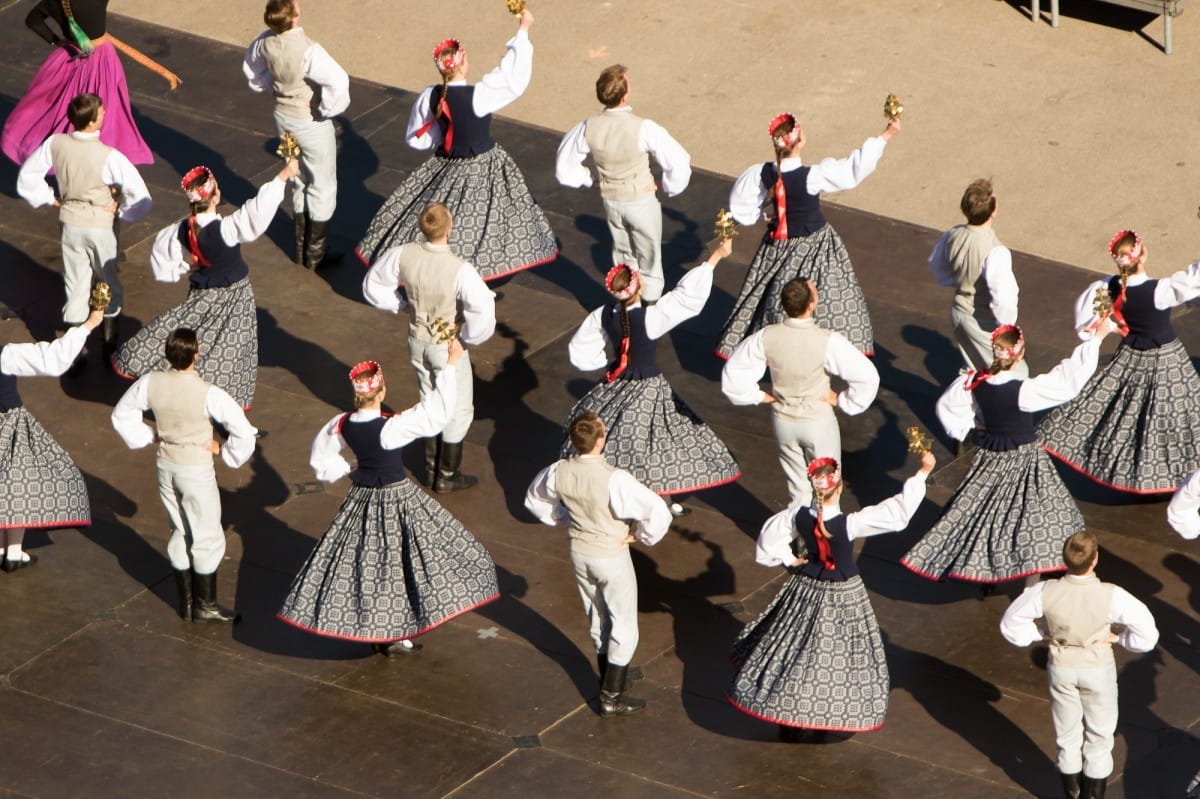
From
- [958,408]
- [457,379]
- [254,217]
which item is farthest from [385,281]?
[958,408]

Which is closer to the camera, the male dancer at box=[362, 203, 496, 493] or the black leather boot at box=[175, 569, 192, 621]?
the black leather boot at box=[175, 569, 192, 621]

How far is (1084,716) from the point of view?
9.62 metres

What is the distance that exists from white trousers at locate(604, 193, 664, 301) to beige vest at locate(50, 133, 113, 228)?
8.82 feet

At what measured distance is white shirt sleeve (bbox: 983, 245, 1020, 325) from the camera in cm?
1190

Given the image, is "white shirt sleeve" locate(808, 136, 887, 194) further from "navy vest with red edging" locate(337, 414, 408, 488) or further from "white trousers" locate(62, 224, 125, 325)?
"white trousers" locate(62, 224, 125, 325)

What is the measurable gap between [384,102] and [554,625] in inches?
235

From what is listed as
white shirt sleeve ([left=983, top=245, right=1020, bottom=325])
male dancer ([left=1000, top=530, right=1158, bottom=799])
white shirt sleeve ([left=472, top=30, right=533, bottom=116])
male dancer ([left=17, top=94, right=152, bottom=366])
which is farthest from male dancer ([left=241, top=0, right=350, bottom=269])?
male dancer ([left=1000, top=530, right=1158, bottom=799])

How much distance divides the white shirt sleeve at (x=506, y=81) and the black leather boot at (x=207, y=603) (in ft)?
10.7

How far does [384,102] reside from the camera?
1611cm

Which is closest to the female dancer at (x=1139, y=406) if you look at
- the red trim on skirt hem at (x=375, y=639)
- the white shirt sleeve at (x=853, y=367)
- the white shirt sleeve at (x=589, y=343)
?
the white shirt sleeve at (x=853, y=367)

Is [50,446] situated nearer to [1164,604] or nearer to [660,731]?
[660,731]

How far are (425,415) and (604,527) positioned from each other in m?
0.92

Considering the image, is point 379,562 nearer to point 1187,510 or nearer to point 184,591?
point 184,591

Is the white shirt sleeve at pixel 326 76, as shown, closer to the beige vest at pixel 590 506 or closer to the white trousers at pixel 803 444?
the white trousers at pixel 803 444
